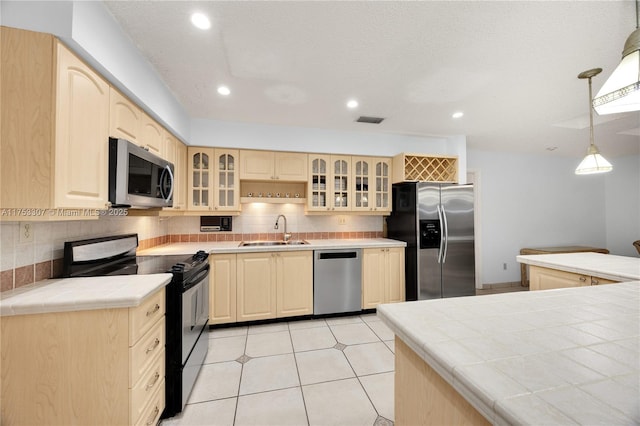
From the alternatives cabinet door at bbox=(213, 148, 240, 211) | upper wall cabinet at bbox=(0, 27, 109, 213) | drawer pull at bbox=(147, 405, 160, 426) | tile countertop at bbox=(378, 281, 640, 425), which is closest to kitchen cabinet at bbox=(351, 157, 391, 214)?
cabinet door at bbox=(213, 148, 240, 211)

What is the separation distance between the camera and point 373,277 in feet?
10.7

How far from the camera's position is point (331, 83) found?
2.22m

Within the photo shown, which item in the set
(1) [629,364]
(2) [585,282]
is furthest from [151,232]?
(2) [585,282]

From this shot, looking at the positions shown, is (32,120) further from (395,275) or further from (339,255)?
(395,275)

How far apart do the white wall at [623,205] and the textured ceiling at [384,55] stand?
307 centimetres

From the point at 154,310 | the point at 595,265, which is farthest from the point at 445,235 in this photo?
the point at 154,310

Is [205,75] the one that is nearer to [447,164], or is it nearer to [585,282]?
[447,164]

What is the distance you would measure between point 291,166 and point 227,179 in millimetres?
830

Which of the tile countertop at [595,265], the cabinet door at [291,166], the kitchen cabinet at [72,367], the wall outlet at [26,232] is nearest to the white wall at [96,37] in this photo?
the wall outlet at [26,232]

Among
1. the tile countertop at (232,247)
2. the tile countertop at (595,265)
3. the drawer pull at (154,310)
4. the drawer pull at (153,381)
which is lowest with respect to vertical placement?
the drawer pull at (153,381)

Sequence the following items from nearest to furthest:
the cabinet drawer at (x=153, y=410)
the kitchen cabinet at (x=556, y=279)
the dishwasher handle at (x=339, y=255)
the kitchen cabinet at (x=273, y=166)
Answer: the cabinet drawer at (x=153, y=410) < the kitchen cabinet at (x=556, y=279) < the dishwasher handle at (x=339, y=255) < the kitchen cabinet at (x=273, y=166)

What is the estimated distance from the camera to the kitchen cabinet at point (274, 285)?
9.41 ft

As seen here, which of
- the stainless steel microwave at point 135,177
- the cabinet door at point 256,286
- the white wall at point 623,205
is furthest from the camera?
the white wall at point 623,205

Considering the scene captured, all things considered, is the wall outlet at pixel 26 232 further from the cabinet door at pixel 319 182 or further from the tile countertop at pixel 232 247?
the cabinet door at pixel 319 182
